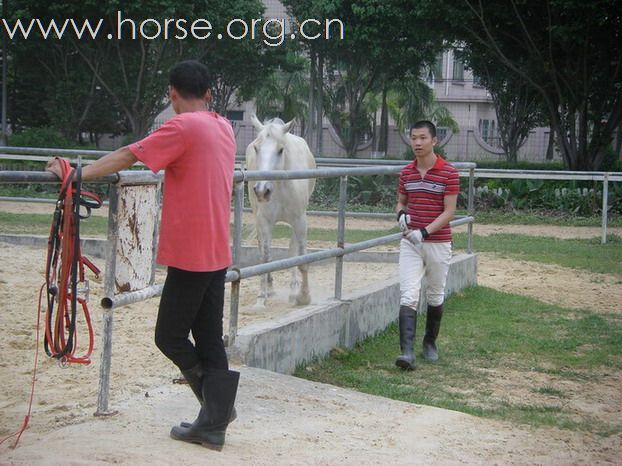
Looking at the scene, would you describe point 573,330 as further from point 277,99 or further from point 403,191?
point 277,99

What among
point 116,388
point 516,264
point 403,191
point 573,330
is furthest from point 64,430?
point 516,264

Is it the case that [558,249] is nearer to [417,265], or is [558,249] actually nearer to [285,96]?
[417,265]

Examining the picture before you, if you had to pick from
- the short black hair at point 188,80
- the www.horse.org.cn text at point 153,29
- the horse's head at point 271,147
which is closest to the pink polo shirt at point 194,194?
the short black hair at point 188,80

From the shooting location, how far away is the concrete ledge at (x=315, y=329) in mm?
5691

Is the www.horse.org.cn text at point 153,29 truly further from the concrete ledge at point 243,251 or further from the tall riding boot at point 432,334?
the tall riding boot at point 432,334

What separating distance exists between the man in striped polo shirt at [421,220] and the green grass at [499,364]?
0.40 m

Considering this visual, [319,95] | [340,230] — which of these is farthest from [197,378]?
[319,95]

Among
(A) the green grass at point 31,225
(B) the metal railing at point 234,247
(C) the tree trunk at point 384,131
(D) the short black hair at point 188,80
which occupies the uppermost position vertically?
(C) the tree trunk at point 384,131

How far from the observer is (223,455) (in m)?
4.02

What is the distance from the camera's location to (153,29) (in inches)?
1120

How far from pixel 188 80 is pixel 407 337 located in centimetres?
325

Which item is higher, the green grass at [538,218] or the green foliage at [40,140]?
the green foliage at [40,140]

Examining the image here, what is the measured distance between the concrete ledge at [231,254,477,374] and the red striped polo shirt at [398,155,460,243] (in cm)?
95

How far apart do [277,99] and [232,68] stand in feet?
29.3
